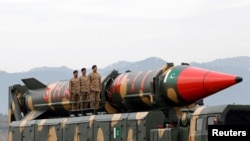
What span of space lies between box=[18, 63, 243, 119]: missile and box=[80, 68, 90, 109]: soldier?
1.75 ft

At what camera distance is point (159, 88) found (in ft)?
57.0

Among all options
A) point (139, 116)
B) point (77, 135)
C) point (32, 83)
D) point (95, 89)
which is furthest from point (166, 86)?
point (32, 83)

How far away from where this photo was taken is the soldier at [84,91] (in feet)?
63.6

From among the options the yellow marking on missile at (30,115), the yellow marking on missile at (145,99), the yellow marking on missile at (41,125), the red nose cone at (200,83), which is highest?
the red nose cone at (200,83)

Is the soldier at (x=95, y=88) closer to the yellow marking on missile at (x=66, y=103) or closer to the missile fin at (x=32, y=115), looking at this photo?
the yellow marking on missile at (x=66, y=103)

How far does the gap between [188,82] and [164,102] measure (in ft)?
2.91

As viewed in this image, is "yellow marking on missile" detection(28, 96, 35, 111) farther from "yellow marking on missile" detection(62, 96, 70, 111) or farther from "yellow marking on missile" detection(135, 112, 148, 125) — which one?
"yellow marking on missile" detection(135, 112, 148, 125)

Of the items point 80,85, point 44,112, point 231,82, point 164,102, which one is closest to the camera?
point 231,82

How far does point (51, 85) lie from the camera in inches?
840

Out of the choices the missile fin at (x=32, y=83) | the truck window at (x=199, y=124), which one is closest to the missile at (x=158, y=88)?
the missile fin at (x=32, y=83)

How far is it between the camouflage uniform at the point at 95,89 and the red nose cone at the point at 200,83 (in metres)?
2.78

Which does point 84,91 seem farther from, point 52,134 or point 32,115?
point 32,115

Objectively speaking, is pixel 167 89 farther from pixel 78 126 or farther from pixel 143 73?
pixel 78 126

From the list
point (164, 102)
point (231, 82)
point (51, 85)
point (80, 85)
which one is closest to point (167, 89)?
point (164, 102)
